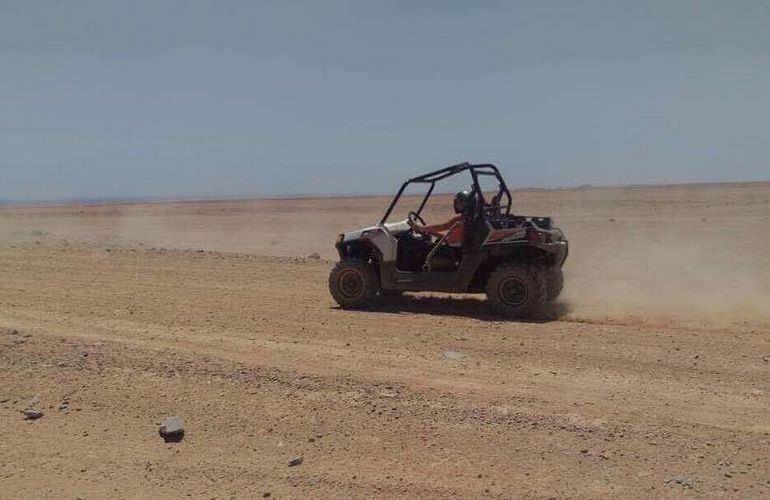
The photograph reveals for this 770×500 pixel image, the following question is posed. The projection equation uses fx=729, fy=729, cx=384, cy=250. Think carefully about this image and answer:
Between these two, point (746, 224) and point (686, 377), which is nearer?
point (686, 377)

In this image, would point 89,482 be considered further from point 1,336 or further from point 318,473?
point 1,336

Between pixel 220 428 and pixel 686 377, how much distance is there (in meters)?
4.07

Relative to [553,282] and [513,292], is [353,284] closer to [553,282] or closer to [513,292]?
[513,292]

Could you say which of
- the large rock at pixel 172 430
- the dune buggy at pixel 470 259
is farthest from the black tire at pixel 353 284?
the large rock at pixel 172 430

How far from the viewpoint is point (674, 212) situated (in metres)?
40.4

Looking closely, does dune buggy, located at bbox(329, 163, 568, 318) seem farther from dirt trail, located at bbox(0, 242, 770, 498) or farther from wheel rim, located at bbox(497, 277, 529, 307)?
dirt trail, located at bbox(0, 242, 770, 498)

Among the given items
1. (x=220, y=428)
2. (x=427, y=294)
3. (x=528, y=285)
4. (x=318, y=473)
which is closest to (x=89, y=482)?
(x=220, y=428)

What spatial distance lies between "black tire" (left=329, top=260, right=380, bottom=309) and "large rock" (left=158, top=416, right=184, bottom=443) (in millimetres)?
5230

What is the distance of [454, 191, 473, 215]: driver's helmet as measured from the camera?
1019 cm

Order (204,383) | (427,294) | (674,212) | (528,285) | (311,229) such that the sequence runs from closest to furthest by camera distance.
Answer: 1. (204,383)
2. (528,285)
3. (427,294)
4. (311,229)
5. (674,212)

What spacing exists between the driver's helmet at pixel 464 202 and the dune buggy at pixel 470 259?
0.02m

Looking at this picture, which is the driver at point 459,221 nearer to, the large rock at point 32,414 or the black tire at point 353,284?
the black tire at point 353,284

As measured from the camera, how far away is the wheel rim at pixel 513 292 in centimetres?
972

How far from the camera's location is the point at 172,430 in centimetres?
543
